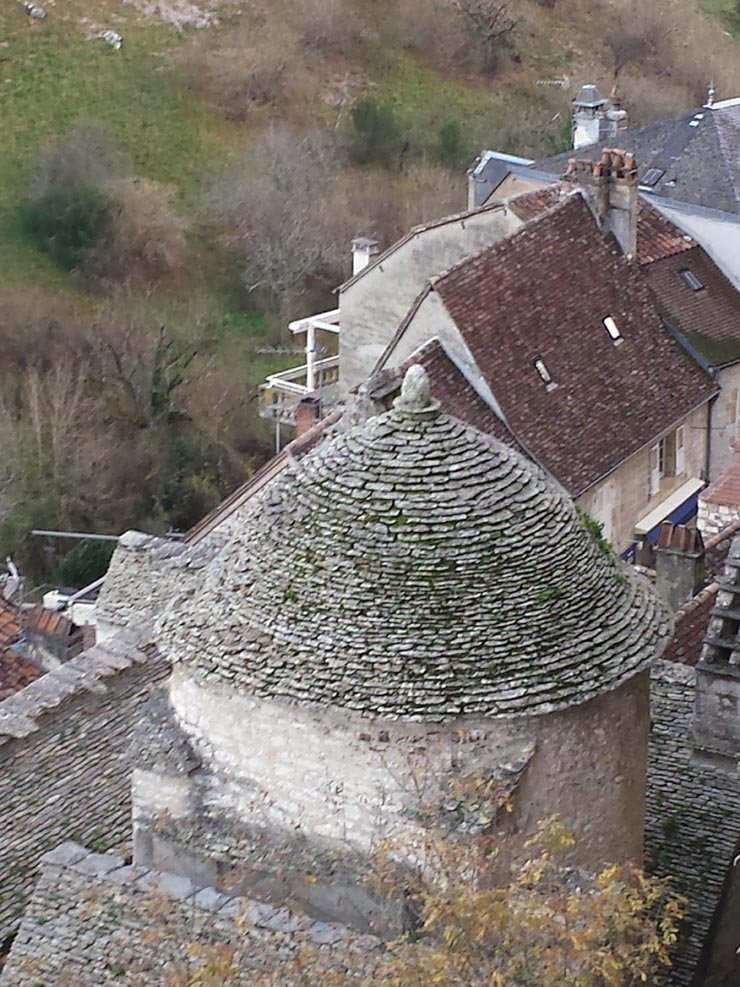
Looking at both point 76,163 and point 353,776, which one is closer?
point 353,776

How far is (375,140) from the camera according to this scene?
59094 mm

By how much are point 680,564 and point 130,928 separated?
9.34m

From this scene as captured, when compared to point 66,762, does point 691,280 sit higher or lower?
higher

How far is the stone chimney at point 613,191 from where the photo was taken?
28.3 metres

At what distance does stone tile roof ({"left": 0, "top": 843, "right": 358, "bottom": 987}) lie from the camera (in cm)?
1191

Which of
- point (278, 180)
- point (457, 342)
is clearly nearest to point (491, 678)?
point (457, 342)

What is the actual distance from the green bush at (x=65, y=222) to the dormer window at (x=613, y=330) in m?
27.9

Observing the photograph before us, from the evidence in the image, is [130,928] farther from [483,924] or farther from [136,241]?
[136,241]

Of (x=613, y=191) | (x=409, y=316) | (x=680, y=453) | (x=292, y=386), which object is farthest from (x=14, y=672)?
(x=292, y=386)

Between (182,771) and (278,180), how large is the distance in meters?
43.6

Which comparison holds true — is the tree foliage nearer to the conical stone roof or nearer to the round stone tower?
the round stone tower

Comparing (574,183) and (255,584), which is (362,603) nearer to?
(255,584)

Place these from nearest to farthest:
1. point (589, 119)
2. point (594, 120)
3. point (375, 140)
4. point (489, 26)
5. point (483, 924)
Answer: point (483, 924) < point (594, 120) < point (589, 119) < point (375, 140) < point (489, 26)

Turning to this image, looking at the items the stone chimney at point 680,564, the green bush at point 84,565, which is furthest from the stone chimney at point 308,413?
the stone chimney at point 680,564
